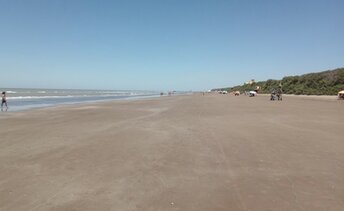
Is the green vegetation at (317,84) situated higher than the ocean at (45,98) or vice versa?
the green vegetation at (317,84)

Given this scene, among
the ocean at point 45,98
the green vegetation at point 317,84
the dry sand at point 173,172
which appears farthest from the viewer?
the green vegetation at point 317,84

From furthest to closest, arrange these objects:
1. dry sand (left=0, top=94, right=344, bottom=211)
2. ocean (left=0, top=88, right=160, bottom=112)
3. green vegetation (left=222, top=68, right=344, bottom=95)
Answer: green vegetation (left=222, top=68, right=344, bottom=95), ocean (left=0, top=88, right=160, bottom=112), dry sand (left=0, top=94, right=344, bottom=211)

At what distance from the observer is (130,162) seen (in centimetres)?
778

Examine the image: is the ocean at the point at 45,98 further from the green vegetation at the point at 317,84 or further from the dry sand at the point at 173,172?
the green vegetation at the point at 317,84

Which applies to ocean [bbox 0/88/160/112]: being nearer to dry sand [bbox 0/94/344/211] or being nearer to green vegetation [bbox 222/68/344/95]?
dry sand [bbox 0/94/344/211]

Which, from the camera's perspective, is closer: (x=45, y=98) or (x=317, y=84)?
(x=45, y=98)

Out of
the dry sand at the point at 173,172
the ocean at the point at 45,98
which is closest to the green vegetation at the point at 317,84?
the ocean at the point at 45,98

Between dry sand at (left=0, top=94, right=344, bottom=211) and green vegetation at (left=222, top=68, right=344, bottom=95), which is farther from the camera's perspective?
green vegetation at (left=222, top=68, right=344, bottom=95)

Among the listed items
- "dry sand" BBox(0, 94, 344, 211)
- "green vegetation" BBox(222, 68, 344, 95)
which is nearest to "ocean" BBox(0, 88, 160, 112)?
"dry sand" BBox(0, 94, 344, 211)

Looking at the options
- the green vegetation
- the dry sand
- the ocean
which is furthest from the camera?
the green vegetation

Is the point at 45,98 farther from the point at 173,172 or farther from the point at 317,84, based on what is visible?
the point at 317,84

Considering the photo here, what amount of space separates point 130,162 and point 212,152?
2528 millimetres

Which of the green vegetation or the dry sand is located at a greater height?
the green vegetation

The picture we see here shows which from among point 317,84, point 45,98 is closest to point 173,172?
point 45,98
